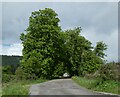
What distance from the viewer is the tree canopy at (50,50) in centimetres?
5172

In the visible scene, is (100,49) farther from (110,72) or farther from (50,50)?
(110,72)

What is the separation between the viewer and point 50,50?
173ft

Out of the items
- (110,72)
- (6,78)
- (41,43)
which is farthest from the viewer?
(41,43)

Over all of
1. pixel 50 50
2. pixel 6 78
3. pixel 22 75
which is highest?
pixel 50 50

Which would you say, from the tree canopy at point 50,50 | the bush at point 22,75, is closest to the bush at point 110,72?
the bush at point 22,75

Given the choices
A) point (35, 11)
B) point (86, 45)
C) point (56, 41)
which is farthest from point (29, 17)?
point (86, 45)

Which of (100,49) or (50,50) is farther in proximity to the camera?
(100,49)

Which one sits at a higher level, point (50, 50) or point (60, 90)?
point (50, 50)

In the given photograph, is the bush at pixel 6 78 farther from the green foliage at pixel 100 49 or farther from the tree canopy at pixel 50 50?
the green foliage at pixel 100 49

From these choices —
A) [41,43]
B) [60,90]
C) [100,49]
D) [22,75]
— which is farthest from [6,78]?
[100,49]

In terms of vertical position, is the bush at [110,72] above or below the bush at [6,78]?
above

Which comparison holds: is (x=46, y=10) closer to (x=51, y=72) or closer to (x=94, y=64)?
(x=51, y=72)

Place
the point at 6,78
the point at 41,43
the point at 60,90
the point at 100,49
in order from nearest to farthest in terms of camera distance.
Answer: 1. the point at 60,90
2. the point at 6,78
3. the point at 41,43
4. the point at 100,49

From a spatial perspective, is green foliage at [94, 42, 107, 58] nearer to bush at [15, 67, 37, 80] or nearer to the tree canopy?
the tree canopy
